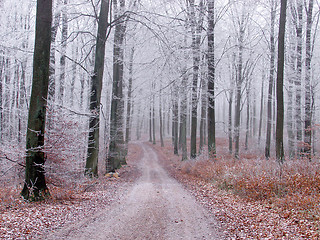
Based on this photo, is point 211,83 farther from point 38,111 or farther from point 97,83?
point 38,111

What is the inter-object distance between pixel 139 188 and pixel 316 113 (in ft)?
54.8

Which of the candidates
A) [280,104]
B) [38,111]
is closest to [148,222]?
[38,111]

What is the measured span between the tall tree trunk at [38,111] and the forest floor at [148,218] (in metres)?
0.48

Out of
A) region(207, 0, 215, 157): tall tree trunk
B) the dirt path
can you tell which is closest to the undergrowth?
the dirt path

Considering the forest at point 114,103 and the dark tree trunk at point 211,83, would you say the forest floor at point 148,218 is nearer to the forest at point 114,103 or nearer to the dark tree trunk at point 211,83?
the forest at point 114,103

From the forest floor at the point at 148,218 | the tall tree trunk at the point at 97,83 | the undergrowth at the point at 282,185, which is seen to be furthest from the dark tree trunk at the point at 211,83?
the tall tree trunk at the point at 97,83

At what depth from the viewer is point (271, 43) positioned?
723 inches

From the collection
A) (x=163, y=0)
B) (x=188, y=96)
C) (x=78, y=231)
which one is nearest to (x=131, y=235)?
(x=78, y=231)

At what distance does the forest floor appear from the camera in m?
4.77

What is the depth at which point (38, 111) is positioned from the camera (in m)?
6.45

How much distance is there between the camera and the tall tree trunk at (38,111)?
639cm

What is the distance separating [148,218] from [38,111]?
3985 mm

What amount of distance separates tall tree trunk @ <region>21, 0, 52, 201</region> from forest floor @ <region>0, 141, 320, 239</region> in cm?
48

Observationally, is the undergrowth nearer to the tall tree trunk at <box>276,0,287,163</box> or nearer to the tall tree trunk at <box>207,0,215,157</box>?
the tall tree trunk at <box>276,0,287,163</box>
